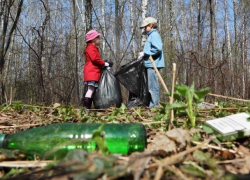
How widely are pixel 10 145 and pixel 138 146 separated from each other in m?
0.53

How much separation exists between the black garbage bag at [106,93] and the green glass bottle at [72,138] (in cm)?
356

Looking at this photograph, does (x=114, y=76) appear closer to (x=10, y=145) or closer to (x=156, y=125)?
(x=156, y=125)

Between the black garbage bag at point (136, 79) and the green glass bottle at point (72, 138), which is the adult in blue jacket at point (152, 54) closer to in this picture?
the black garbage bag at point (136, 79)

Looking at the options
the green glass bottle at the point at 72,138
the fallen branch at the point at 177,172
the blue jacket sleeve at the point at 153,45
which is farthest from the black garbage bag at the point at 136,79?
the fallen branch at the point at 177,172

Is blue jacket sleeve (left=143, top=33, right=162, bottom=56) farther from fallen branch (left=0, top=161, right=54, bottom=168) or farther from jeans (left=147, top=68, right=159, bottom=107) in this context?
fallen branch (left=0, top=161, right=54, bottom=168)

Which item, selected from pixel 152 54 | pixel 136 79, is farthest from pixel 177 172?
pixel 136 79

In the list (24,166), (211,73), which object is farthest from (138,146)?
(211,73)

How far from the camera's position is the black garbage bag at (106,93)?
484cm

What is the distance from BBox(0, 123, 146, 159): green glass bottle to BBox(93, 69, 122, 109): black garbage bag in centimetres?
356

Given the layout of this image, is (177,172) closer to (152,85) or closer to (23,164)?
(23,164)

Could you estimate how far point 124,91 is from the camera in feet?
38.7

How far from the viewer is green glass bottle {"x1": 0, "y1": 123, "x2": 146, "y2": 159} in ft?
3.67

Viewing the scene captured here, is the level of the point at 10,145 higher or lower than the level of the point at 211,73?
lower

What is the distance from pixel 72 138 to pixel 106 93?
3.68 metres
